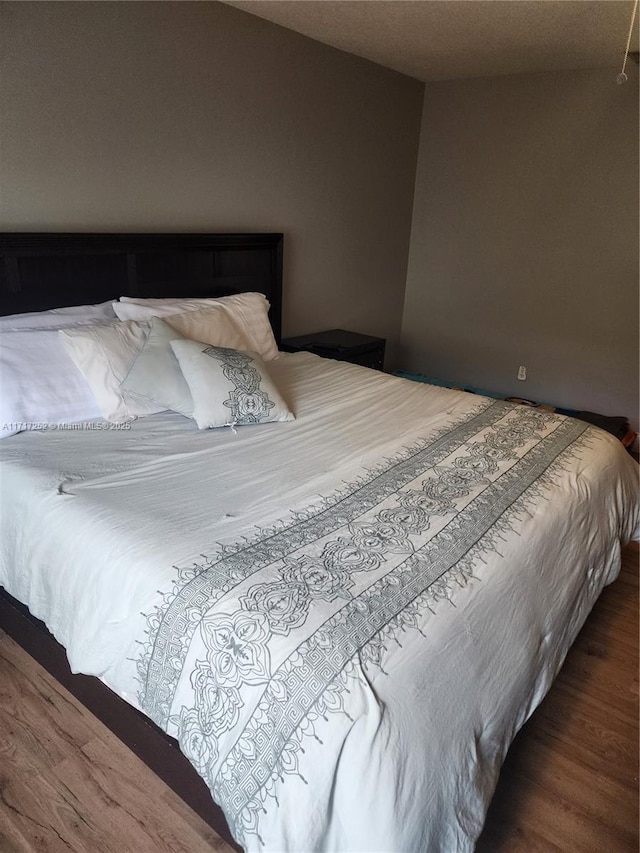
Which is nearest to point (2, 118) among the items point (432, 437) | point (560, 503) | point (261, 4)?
point (261, 4)

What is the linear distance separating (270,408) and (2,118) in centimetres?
149

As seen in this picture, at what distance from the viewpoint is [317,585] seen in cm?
129

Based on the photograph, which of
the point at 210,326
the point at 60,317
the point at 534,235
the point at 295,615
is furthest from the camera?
the point at 534,235

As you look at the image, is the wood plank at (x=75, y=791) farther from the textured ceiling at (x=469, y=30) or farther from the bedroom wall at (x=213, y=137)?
the textured ceiling at (x=469, y=30)

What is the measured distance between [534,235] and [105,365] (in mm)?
3182

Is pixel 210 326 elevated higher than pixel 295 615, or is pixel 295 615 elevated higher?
pixel 210 326

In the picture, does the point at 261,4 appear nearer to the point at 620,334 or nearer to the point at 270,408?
the point at 270,408

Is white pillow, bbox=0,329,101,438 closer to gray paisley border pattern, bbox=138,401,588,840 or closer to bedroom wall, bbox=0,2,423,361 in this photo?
bedroom wall, bbox=0,2,423,361

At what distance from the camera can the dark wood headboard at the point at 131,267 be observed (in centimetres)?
228

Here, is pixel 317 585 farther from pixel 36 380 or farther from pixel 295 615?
pixel 36 380

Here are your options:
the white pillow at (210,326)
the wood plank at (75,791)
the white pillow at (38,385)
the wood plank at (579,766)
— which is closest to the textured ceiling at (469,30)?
the white pillow at (210,326)

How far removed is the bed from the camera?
106 cm

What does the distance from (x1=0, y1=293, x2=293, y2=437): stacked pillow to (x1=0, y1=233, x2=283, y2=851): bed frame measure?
187 millimetres

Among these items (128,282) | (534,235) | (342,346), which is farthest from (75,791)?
(534,235)
